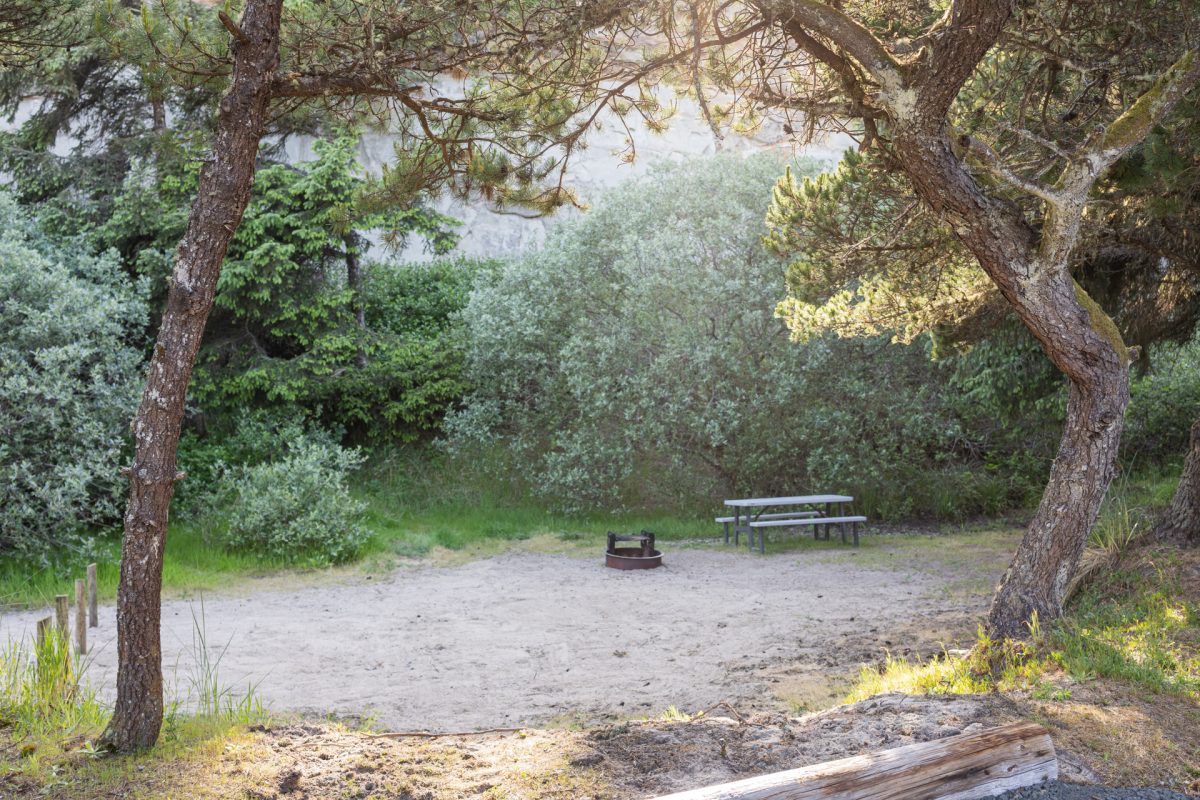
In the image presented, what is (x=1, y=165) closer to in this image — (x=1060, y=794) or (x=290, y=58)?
(x=290, y=58)

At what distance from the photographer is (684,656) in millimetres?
6742

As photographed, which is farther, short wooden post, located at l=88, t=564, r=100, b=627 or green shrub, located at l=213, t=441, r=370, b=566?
green shrub, located at l=213, t=441, r=370, b=566

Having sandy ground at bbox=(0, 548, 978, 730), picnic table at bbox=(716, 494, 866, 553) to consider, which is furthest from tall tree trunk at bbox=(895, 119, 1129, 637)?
picnic table at bbox=(716, 494, 866, 553)

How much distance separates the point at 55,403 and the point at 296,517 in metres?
2.52

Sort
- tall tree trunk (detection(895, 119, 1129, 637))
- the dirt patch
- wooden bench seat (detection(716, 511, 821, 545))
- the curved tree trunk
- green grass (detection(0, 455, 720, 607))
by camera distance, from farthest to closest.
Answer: wooden bench seat (detection(716, 511, 821, 545)) < green grass (detection(0, 455, 720, 607)) < the curved tree trunk < tall tree trunk (detection(895, 119, 1129, 637)) < the dirt patch

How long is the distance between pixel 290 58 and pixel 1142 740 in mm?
4601

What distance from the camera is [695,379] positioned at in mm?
12578

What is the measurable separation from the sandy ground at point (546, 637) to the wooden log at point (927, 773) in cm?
211

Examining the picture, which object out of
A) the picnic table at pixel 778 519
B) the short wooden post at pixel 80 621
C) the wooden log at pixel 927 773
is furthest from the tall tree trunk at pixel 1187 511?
the short wooden post at pixel 80 621

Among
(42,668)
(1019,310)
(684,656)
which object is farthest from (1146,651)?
(42,668)

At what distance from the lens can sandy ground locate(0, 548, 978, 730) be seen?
579 cm

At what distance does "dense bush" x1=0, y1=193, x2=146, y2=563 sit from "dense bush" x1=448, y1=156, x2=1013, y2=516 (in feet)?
15.1

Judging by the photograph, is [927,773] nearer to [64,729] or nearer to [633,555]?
[64,729]

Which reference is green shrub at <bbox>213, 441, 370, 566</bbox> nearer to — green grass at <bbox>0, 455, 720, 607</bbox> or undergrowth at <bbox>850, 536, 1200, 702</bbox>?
green grass at <bbox>0, 455, 720, 607</bbox>
